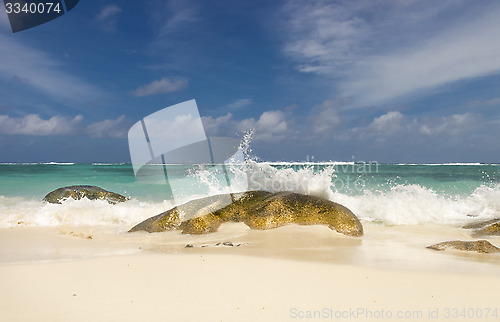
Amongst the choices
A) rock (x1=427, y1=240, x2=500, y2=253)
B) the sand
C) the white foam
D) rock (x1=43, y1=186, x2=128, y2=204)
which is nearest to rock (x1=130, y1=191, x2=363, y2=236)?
the sand

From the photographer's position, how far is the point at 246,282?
11.3ft

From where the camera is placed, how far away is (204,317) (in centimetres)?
264

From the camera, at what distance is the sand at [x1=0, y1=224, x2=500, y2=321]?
2744 millimetres

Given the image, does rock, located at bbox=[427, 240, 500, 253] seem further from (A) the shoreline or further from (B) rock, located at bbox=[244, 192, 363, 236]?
(A) the shoreline

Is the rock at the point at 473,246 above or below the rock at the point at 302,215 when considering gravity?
below

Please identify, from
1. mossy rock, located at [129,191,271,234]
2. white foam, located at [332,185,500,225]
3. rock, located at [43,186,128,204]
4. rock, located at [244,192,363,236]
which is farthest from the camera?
rock, located at [43,186,128,204]

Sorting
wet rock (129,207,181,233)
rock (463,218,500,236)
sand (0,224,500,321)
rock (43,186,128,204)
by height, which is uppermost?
rock (43,186,128,204)

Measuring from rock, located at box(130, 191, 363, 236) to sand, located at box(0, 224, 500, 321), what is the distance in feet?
Result: 2.89

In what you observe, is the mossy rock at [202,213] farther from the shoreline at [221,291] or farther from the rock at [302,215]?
the shoreline at [221,291]

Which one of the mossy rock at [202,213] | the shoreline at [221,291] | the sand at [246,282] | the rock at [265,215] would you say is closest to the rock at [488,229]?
the sand at [246,282]

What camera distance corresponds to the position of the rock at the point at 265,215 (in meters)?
6.51

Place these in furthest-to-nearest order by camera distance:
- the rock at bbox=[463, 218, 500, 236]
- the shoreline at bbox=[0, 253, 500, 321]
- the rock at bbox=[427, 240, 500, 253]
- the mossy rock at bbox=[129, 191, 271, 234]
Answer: the rock at bbox=[463, 218, 500, 236] → the mossy rock at bbox=[129, 191, 271, 234] → the rock at bbox=[427, 240, 500, 253] → the shoreline at bbox=[0, 253, 500, 321]

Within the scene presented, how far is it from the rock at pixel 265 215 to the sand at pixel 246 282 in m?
0.88

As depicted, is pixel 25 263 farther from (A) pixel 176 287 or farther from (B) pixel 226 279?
(B) pixel 226 279
